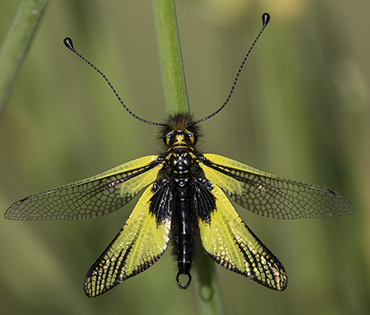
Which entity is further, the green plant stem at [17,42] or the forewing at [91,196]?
the forewing at [91,196]

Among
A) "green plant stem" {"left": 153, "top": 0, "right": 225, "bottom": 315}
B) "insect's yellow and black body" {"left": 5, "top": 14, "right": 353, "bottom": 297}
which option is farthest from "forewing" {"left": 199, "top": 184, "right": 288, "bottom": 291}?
"green plant stem" {"left": 153, "top": 0, "right": 225, "bottom": 315}

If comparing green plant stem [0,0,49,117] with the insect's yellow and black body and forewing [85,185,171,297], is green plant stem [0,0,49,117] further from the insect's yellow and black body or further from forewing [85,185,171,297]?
forewing [85,185,171,297]

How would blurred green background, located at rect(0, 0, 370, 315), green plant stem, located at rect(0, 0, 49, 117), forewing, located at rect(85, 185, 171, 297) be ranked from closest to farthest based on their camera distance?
green plant stem, located at rect(0, 0, 49, 117), forewing, located at rect(85, 185, 171, 297), blurred green background, located at rect(0, 0, 370, 315)

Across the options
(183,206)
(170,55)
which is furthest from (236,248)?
(170,55)

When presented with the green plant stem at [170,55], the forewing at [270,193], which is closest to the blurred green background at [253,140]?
the forewing at [270,193]

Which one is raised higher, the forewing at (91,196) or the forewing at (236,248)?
the forewing at (91,196)

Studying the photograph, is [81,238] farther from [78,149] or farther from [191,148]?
[191,148]

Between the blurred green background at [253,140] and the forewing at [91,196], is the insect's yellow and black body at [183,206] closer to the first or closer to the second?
the forewing at [91,196]
